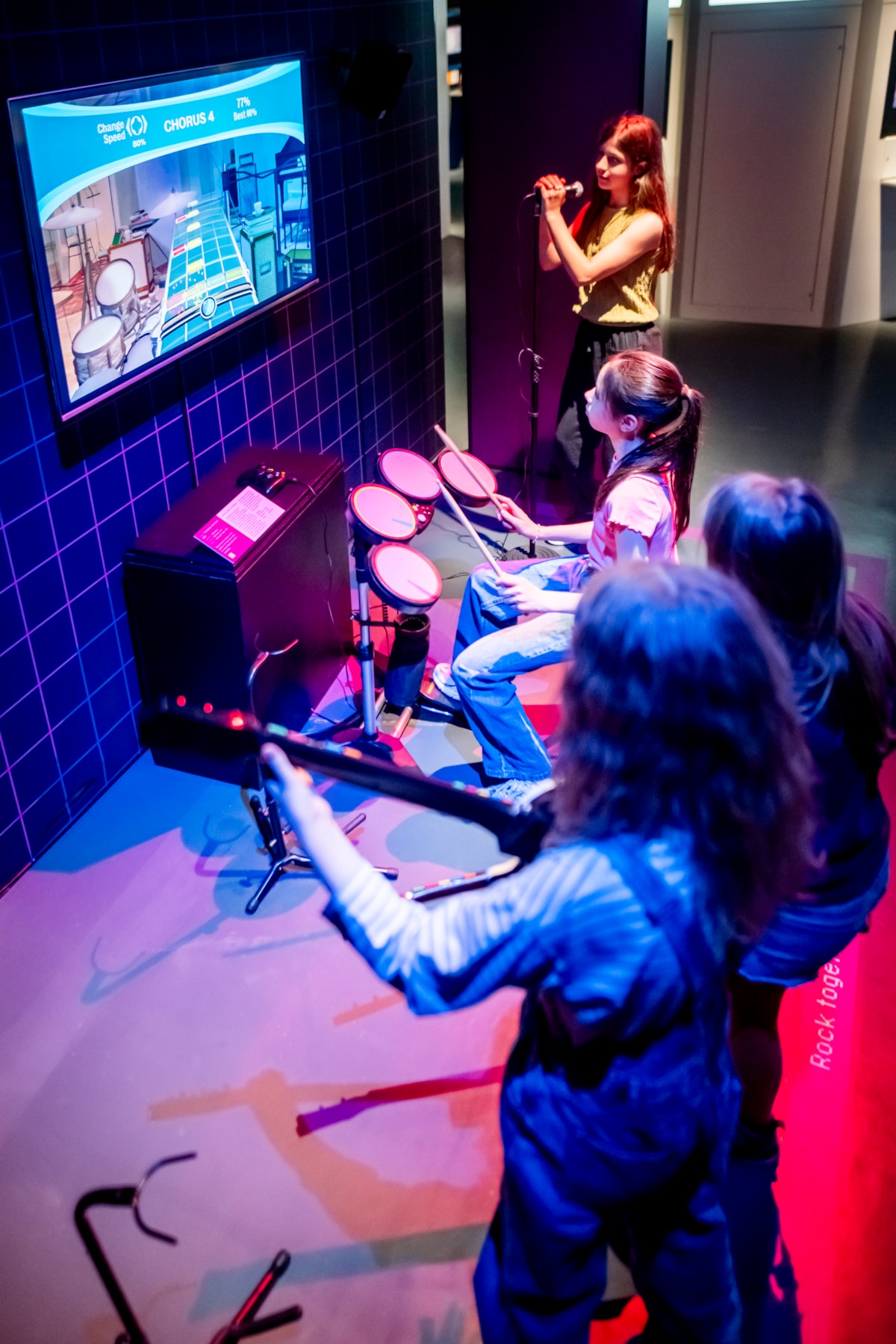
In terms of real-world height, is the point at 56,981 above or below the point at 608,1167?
below

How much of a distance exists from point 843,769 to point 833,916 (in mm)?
270

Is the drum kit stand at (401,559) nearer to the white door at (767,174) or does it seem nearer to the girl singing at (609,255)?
the girl singing at (609,255)

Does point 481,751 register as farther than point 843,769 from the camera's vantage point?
Yes

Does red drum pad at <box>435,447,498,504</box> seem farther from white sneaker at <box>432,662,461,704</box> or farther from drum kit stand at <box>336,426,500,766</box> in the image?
white sneaker at <box>432,662,461,704</box>

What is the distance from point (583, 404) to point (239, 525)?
185 centimetres

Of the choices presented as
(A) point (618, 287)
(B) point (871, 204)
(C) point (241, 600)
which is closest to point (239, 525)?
(C) point (241, 600)

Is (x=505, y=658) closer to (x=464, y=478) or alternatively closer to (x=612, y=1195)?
(x=464, y=478)

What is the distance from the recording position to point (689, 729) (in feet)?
3.42

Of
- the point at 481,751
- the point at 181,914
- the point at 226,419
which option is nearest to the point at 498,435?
the point at 226,419

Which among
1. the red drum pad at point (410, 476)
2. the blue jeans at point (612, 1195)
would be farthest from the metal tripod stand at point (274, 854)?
the blue jeans at point (612, 1195)

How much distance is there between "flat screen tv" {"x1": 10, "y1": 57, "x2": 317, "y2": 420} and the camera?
2449 millimetres

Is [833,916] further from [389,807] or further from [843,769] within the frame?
[389,807]

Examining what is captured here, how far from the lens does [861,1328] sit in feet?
5.81

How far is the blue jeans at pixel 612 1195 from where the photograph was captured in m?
1.21
